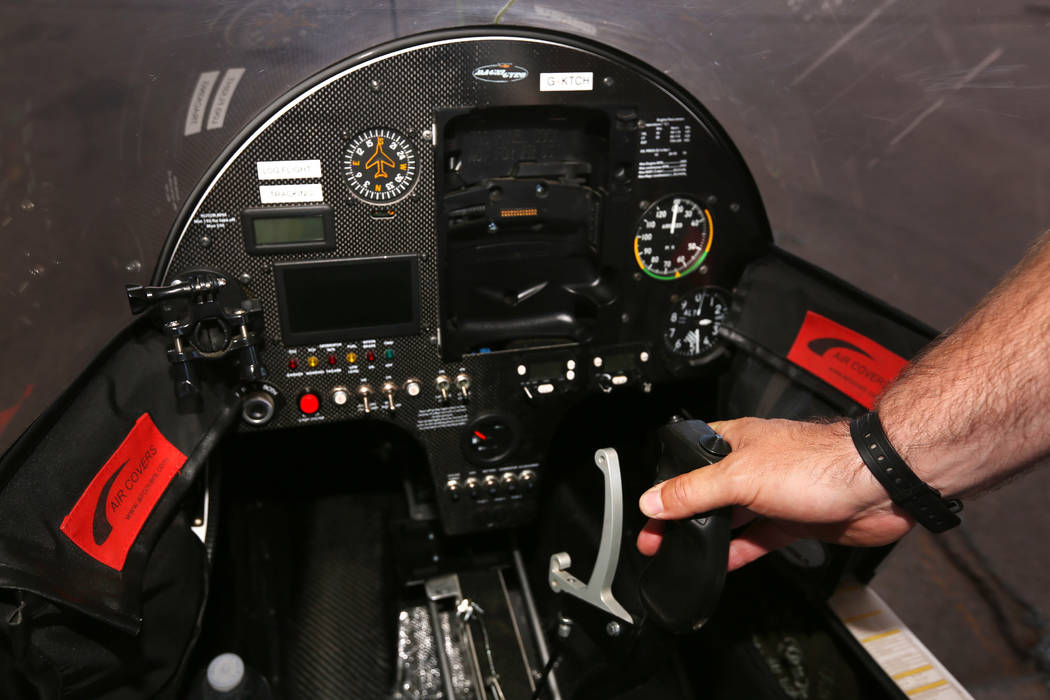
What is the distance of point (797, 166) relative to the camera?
7.23 ft

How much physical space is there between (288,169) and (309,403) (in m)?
0.62

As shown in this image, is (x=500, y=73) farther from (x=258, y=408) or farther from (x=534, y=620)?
(x=534, y=620)

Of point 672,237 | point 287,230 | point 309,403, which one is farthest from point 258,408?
point 672,237

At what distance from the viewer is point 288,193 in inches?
68.2

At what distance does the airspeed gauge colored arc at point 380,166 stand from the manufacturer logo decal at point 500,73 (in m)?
0.24

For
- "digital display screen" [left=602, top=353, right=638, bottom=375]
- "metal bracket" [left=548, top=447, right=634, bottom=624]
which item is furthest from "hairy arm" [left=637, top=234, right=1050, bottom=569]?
"digital display screen" [left=602, top=353, right=638, bottom=375]

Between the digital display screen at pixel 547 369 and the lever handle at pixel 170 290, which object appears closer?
the lever handle at pixel 170 290

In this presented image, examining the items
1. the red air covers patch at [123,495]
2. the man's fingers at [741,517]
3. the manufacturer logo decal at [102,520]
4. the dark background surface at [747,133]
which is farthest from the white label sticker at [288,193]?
the man's fingers at [741,517]

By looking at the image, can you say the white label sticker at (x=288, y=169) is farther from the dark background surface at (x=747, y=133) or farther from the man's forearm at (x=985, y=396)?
the man's forearm at (x=985, y=396)

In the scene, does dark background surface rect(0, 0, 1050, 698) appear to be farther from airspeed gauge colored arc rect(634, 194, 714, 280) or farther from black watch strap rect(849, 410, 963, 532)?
black watch strap rect(849, 410, 963, 532)

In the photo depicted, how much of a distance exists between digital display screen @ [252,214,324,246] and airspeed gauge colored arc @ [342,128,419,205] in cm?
13

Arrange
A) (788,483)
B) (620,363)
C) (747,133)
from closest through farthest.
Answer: (788,483) < (747,133) < (620,363)

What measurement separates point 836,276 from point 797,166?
0.44 meters

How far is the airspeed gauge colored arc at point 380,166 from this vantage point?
174 cm
